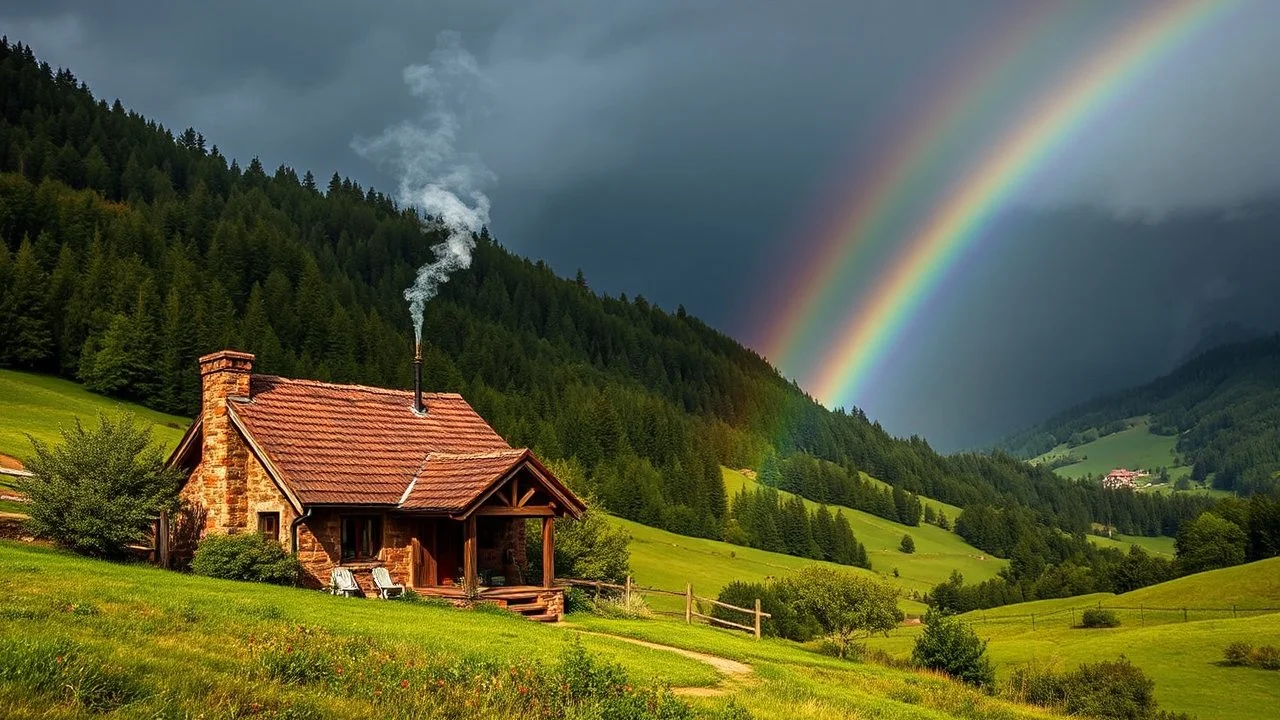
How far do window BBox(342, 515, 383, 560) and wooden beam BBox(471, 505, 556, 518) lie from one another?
379cm

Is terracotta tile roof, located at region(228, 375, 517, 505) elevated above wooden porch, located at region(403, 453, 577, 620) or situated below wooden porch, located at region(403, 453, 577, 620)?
above

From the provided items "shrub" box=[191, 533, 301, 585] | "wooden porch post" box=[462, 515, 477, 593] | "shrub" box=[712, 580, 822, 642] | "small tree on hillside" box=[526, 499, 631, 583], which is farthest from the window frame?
"shrub" box=[712, 580, 822, 642]

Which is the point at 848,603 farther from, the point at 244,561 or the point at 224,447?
the point at 224,447

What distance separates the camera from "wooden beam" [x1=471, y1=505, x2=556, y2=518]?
2801 cm

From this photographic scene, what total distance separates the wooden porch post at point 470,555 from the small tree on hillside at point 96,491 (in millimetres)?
9323

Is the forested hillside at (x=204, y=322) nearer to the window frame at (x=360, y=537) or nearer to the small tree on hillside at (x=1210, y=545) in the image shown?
the window frame at (x=360, y=537)

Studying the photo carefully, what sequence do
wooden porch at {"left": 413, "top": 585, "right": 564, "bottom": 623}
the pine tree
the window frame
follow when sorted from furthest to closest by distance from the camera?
the pine tree
the window frame
wooden porch at {"left": 413, "top": 585, "right": 564, "bottom": 623}

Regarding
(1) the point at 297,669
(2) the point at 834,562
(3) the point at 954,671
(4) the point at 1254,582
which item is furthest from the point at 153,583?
(2) the point at 834,562

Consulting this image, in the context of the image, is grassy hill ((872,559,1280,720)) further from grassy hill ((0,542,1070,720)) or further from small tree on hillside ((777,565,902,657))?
grassy hill ((0,542,1070,720))

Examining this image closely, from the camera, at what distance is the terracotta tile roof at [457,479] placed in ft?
90.5

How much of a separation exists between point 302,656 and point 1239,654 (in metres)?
47.3

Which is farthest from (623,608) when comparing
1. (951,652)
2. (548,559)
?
(951,652)

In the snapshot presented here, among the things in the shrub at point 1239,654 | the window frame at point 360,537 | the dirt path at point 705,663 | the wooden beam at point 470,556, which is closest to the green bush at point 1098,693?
the shrub at point 1239,654

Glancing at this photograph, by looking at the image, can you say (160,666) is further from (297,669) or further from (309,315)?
(309,315)
